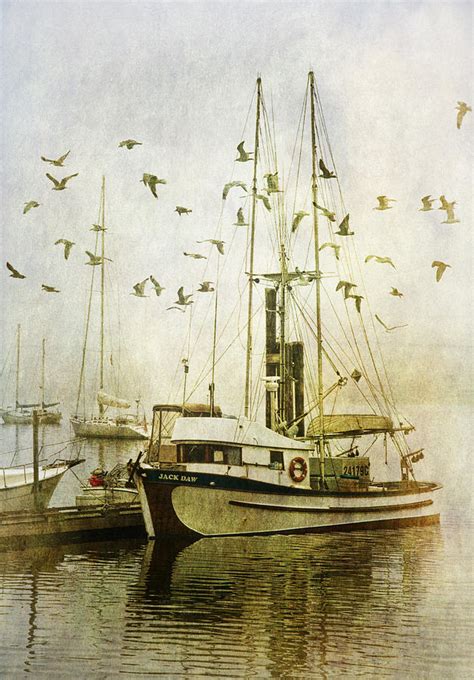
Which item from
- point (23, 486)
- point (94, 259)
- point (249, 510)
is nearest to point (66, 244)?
point (94, 259)

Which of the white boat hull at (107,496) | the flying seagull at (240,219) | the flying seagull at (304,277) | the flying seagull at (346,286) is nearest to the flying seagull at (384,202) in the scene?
the flying seagull at (346,286)

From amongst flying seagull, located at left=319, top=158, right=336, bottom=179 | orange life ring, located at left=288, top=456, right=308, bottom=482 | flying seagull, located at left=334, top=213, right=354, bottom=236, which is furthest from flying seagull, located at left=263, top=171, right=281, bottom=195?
orange life ring, located at left=288, top=456, right=308, bottom=482

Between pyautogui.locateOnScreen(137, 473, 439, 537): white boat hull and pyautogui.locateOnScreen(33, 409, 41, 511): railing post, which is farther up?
pyautogui.locateOnScreen(33, 409, 41, 511): railing post

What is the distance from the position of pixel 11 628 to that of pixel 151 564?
3056mm

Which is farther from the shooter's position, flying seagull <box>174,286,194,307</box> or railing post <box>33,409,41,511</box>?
railing post <box>33,409,41,511</box>

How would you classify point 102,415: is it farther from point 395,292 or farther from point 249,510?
point 395,292

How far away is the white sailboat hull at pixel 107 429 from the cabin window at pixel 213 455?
1.28 meters

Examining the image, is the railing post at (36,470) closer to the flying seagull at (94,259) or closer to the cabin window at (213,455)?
the cabin window at (213,455)

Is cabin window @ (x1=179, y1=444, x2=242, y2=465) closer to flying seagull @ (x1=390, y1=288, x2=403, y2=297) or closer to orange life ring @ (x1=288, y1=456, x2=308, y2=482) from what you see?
orange life ring @ (x1=288, y1=456, x2=308, y2=482)

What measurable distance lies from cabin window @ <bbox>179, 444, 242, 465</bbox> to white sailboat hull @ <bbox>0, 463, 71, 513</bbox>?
1896 millimetres

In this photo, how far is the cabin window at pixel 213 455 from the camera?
11.9 meters

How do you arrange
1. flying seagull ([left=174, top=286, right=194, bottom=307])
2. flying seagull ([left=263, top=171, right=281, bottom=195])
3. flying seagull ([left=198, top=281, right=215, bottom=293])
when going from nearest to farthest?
flying seagull ([left=174, top=286, right=194, bottom=307])
flying seagull ([left=198, top=281, right=215, bottom=293])
flying seagull ([left=263, top=171, right=281, bottom=195])

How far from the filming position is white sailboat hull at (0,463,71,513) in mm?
11281

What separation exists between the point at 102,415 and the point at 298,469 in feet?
10.8
